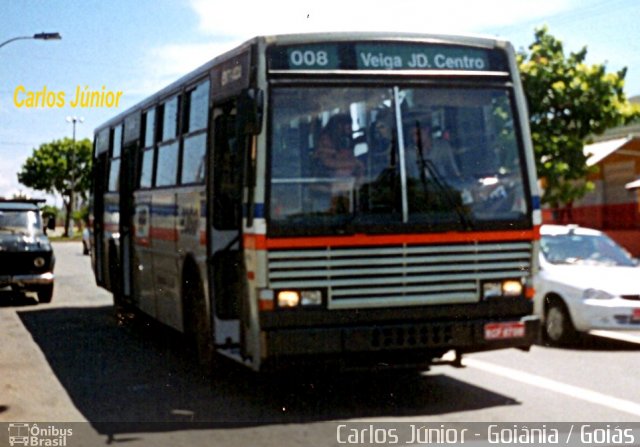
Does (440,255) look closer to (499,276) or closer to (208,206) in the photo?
(499,276)

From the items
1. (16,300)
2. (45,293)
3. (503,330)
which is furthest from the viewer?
(16,300)

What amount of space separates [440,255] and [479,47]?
1901 mm

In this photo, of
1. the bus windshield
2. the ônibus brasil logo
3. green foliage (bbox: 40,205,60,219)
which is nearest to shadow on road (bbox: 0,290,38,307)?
green foliage (bbox: 40,205,60,219)

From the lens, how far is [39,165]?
92.6 meters

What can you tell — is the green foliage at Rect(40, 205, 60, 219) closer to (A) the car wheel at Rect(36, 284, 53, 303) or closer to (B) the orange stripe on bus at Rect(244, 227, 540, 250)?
(A) the car wheel at Rect(36, 284, 53, 303)

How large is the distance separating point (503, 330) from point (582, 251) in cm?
523

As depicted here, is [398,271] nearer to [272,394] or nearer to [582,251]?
[272,394]

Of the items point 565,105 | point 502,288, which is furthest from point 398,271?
point 565,105

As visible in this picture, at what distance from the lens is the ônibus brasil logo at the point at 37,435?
23.1 ft

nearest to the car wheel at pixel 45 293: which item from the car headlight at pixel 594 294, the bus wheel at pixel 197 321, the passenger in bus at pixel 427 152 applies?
the bus wheel at pixel 197 321

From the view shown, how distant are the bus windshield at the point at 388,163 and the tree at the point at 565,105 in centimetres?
2656

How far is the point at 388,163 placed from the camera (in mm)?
7953

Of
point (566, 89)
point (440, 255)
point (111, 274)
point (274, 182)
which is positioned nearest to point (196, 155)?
point (274, 182)

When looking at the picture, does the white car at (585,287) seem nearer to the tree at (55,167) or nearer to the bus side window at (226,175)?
the bus side window at (226,175)
